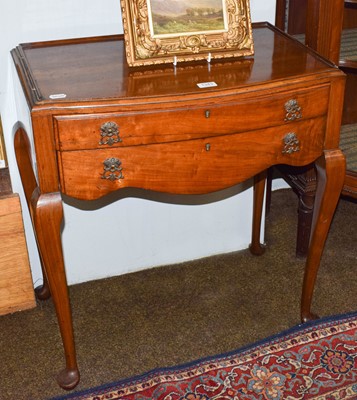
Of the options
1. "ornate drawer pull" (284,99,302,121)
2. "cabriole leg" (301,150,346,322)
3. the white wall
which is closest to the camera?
"ornate drawer pull" (284,99,302,121)

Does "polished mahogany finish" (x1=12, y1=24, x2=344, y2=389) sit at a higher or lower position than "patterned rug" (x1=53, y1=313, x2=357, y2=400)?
higher

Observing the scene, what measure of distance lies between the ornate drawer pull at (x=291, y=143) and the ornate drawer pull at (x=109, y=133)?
478mm

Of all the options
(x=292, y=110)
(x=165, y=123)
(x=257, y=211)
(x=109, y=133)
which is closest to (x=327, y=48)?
(x=292, y=110)

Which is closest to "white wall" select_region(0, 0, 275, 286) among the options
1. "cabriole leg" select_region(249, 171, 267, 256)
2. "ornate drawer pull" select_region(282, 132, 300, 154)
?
"cabriole leg" select_region(249, 171, 267, 256)

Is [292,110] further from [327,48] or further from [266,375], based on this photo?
[266,375]

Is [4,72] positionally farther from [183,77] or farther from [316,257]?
[316,257]

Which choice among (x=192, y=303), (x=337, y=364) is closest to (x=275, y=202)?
(x=192, y=303)

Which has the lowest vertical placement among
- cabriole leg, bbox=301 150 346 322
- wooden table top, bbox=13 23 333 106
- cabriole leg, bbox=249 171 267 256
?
cabriole leg, bbox=249 171 267 256

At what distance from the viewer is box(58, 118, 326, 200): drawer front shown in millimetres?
1766

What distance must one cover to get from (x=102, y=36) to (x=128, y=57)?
29 cm

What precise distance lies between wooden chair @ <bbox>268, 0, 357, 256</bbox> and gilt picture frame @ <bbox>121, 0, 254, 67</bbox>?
→ 391 millimetres

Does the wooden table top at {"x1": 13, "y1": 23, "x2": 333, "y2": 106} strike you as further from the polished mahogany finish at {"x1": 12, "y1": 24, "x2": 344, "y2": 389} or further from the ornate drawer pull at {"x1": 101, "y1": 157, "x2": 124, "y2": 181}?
the ornate drawer pull at {"x1": 101, "y1": 157, "x2": 124, "y2": 181}

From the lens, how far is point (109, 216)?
8.00 feet

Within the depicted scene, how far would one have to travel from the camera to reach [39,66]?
1911mm
